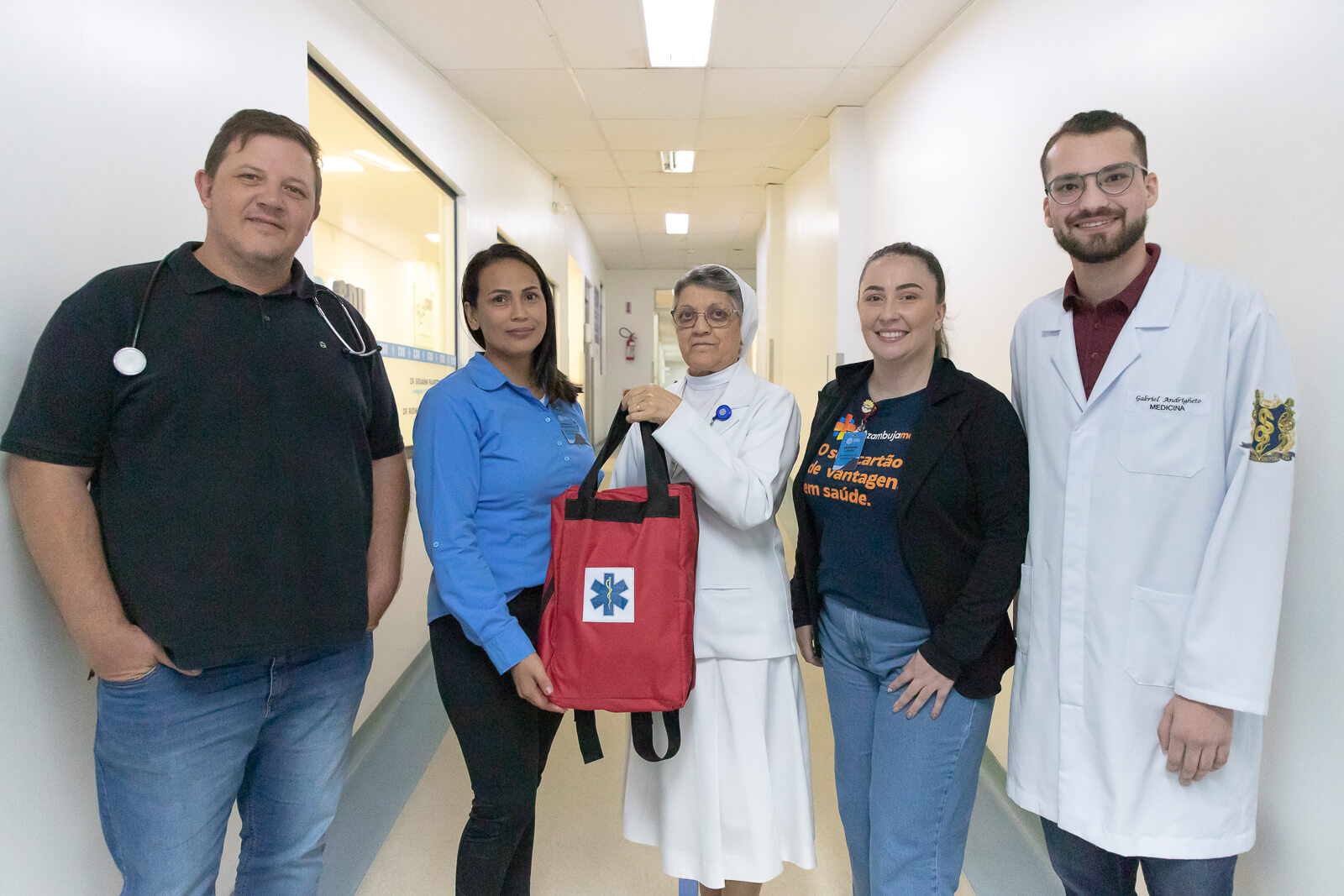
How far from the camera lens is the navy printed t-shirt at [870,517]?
1318 mm

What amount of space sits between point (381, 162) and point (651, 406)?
8.34 ft

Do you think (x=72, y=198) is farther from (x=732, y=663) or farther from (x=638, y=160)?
(x=638, y=160)

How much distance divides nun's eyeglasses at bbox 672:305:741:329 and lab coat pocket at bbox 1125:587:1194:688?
88 centimetres

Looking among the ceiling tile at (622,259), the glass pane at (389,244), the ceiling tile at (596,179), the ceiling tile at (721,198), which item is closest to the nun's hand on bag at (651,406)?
the glass pane at (389,244)

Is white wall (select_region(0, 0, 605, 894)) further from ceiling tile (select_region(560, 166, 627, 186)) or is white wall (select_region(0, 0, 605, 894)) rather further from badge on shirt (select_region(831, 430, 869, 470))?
ceiling tile (select_region(560, 166, 627, 186))

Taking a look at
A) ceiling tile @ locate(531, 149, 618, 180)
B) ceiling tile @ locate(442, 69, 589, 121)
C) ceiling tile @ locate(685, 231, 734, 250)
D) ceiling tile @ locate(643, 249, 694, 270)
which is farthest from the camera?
ceiling tile @ locate(643, 249, 694, 270)

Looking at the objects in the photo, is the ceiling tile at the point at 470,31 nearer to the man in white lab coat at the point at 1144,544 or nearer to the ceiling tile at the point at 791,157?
the ceiling tile at the point at 791,157

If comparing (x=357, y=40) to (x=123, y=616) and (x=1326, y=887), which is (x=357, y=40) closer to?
(x=123, y=616)

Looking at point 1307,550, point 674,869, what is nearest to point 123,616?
point 674,869

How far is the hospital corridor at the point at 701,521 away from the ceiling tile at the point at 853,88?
Answer: 2351 mm

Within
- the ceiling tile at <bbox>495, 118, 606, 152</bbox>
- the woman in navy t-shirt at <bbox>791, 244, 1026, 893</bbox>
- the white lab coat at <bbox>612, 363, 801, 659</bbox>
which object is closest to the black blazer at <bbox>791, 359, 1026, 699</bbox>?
the woman in navy t-shirt at <bbox>791, 244, 1026, 893</bbox>

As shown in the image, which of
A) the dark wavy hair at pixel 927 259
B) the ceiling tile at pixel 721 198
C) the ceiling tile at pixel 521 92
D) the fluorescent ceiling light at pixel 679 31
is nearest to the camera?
the dark wavy hair at pixel 927 259

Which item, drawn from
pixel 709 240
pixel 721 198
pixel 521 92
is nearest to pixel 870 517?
pixel 521 92

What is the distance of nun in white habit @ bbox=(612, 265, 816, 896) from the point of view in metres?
1.35
